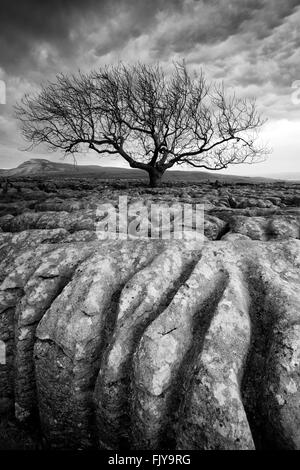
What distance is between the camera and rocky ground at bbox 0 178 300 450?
2.06m

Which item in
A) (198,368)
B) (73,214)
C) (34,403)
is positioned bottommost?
(34,403)

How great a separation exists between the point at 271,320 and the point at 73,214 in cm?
384

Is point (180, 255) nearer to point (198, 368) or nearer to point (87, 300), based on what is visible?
point (87, 300)

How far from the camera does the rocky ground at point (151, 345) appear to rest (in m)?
2.06

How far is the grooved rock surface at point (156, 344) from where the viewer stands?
6.73ft

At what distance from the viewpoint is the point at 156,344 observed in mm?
2309

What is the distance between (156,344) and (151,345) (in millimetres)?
41

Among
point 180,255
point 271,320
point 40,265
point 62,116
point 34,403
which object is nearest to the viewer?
point 271,320

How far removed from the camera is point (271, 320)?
96.7 inches

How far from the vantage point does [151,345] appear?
2307 millimetres

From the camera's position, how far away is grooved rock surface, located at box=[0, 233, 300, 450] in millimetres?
2053
